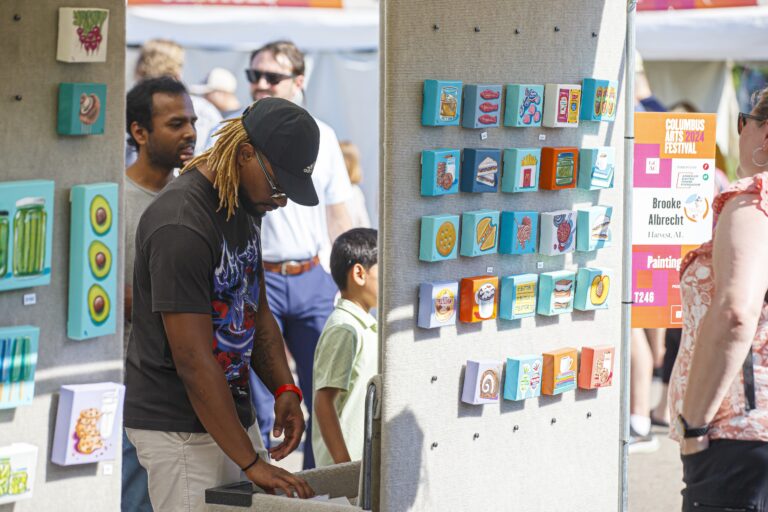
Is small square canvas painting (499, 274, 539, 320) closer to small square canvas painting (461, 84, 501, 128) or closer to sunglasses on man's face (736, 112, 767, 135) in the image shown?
small square canvas painting (461, 84, 501, 128)

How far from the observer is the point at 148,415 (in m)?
3.29

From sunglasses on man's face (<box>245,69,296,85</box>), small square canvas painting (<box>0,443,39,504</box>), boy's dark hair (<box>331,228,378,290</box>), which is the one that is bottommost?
small square canvas painting (<box>0,443,39,504</box>)

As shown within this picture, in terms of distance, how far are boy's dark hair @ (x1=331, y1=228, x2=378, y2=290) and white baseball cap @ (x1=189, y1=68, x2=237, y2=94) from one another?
387 cm

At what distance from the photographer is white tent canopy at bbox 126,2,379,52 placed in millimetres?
7996

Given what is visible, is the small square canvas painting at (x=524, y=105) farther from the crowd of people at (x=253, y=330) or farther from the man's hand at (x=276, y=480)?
the man's hand at (x=276, y=480)

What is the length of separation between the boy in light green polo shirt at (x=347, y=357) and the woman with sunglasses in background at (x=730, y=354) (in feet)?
3.99

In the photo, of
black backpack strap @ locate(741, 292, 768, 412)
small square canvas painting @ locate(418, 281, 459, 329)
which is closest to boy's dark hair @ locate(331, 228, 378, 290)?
small square canvas painting @ locate(418, 281, 459, 329)

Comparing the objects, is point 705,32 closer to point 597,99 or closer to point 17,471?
point 597,99

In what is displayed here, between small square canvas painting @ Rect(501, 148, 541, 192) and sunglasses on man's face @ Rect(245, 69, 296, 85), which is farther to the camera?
sunglasses on man's face @ Rect(245, 69, 296, 85)

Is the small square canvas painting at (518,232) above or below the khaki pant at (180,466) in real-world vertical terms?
above

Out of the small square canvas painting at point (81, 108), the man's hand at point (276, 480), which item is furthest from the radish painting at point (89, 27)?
the man's hand at point (276, 480)

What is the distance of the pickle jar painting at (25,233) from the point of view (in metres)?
3.18

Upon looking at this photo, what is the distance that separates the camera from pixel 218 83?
26.8 feet

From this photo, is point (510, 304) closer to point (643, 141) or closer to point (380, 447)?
point (380, 447)
